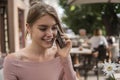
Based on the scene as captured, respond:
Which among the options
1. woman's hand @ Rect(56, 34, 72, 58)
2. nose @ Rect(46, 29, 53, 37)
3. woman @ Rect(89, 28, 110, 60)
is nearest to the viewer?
nose @ Rect(46, 29, 53, 37)

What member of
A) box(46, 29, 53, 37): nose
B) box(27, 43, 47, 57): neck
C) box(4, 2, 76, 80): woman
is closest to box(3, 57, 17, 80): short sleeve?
box(4, 2, 76, 80): woman

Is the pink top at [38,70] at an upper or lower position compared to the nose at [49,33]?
lower

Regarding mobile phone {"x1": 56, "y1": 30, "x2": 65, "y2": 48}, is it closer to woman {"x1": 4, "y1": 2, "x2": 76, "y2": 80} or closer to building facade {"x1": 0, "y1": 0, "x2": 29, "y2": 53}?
woman {"x1": 4, "y1": 2, "x2": 76, "y2": 80}

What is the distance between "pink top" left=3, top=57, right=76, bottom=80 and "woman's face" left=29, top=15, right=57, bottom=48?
0.12 meters

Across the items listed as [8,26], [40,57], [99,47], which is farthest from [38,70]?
[99,47]

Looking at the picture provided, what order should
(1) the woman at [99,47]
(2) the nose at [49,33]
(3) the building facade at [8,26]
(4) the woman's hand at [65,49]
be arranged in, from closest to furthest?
(2) the nose at [49,33] → (4) the woman's hand at [65,49] → (3) the building facade at [8,26] → (1) the woman at [99,47]

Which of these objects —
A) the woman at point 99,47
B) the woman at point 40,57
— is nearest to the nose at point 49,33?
the woman at point 40,57

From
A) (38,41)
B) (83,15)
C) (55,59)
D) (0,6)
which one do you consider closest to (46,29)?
(38,41)

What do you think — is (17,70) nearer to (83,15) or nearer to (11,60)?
(11,60)

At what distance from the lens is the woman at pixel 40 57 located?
1595 millimetres

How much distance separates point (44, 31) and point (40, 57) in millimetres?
159

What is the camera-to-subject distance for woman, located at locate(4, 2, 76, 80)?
5.23 feet

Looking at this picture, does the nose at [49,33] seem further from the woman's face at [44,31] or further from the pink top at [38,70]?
the pink top at [38,70]

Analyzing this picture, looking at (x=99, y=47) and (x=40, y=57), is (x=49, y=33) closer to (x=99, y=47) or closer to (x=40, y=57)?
(x=40, y=57)
